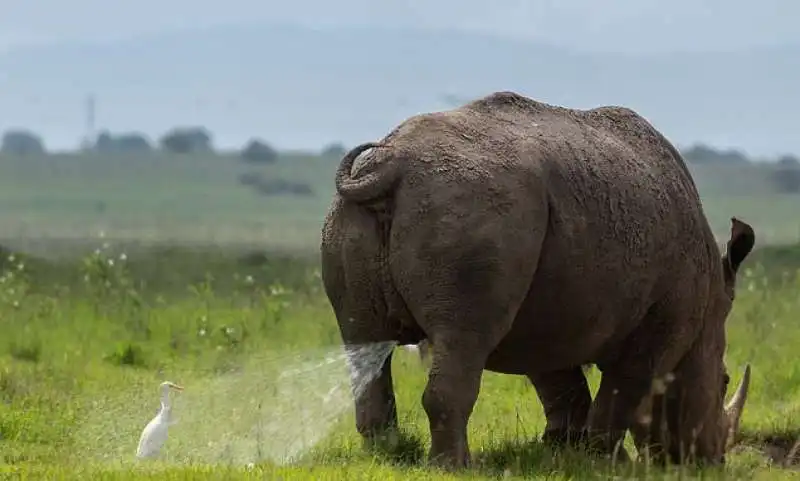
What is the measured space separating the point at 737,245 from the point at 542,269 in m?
2.16

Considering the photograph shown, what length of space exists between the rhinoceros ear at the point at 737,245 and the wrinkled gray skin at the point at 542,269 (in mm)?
11

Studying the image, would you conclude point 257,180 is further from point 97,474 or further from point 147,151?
point 97,474

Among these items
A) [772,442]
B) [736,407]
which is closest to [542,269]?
[736,407]

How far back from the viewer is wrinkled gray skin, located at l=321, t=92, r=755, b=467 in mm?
7941

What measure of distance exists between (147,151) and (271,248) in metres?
47.4

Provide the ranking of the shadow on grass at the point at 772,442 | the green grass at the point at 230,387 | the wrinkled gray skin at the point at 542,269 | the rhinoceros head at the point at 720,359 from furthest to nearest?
the shadow on grass at the point at 772,442
the rhinoceros head at the point at 720,359
the green grass at the point at 230,387
the wrinkled gray skin at the point at 542,269

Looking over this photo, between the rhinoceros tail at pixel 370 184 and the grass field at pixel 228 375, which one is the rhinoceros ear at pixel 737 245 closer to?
the grass field at pixel 228 375

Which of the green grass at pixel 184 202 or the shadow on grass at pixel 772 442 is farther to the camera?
the green grass at pixel 184 202

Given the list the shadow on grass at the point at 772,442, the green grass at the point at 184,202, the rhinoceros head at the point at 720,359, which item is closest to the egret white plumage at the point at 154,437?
the rhinoceros head at the point at 720,359

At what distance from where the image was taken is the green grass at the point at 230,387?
8.52 metres

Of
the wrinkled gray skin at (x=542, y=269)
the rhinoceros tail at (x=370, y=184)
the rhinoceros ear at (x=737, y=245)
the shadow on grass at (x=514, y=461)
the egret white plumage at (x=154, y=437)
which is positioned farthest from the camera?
the rhinoceros ear at (x=737, y=245)

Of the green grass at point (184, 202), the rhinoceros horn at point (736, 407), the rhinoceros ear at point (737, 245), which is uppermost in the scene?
the rhinoceros ear at point (737, 245)

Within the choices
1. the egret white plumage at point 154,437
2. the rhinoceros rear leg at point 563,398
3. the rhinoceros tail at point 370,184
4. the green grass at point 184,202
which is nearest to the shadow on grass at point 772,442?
the rhinoceros rear leg at point 563,398

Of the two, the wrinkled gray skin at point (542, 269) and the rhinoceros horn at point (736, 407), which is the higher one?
the wrinkled gray skin at point (542, 269)
